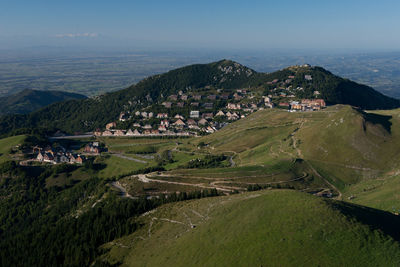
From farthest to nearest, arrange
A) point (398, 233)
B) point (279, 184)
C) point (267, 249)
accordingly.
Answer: point (279, 184), point (398, 233), point (267, 249)

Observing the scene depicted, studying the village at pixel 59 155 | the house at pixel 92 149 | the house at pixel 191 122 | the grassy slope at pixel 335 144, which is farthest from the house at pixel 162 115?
the grassy slope at pixel 335 144

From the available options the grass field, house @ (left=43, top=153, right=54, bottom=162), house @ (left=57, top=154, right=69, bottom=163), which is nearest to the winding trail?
the grass field

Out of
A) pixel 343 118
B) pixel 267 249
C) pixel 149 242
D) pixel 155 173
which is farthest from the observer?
pixel 343 118

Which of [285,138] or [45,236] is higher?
[285,138]

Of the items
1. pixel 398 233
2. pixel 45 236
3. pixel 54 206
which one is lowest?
pixel 54 206

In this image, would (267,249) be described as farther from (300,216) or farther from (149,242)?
(149,242)

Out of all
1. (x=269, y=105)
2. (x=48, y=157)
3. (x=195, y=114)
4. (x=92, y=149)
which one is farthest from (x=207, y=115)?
(x=48, y=157)

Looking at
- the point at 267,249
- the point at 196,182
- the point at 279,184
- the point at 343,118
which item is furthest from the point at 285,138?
the point at 267,249

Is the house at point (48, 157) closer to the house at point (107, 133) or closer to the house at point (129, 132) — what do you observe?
the house at point (107, 133)

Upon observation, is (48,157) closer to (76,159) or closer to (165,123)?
(76,159)

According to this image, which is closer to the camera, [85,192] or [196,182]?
[196,182]
